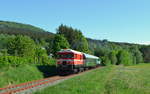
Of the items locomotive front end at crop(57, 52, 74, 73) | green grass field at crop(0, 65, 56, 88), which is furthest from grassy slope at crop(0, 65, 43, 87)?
locomotive front end at crop(57, 52, 74, 73)

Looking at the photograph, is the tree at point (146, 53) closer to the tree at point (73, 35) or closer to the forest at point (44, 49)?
the forest at point (44, 49)

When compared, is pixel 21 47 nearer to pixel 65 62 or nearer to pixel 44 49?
pixel 44 49

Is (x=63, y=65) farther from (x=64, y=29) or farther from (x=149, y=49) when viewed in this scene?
(x=149, y=49)

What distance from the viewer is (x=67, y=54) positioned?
3500 cm

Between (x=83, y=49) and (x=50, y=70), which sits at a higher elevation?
(x=83, y=49)

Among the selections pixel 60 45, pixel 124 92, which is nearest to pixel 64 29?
pixel 60 45

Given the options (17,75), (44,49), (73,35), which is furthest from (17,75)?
(73,35)

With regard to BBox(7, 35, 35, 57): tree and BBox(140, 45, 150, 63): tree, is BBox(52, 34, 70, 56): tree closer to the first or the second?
BBox(7, 35, 35, 57): tree

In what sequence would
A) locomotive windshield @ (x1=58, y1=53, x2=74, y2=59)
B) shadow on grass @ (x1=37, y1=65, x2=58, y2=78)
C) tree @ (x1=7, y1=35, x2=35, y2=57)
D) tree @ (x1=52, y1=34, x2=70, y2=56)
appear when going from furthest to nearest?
tree @ (x1=52, y1=34, x2=70, y2=56) < tree @ (x1=7, y1=35, x2=35, y2=57) < locomotive windshield @ (x1=58, y1=53, x2=74, y2=59) < shadow on grass @ (x1=37, y1=65, x2=58, y2=78)

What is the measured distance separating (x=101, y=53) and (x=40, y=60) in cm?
7074

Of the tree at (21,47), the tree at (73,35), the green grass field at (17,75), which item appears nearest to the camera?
the green grass field at (17,75)

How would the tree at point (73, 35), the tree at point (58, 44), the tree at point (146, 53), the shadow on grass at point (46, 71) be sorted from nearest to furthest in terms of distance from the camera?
the shadow on grass at point (46, 71) < the tree at point (58, 44) < the tree at point (73, 35) < the tree at point (146, 53)

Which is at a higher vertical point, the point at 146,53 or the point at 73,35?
the point at 73,35

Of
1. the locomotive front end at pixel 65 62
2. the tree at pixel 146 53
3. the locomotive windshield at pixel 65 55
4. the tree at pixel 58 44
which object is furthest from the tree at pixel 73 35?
the tree at pixel 146 53
